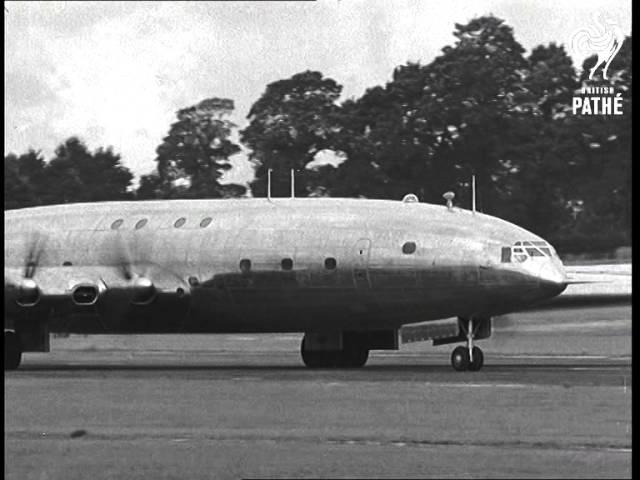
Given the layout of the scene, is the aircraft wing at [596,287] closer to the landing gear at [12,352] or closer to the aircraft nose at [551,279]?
the aircraft nose at [551,279]

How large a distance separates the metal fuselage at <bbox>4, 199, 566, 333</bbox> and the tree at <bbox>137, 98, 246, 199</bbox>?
0.69 metres

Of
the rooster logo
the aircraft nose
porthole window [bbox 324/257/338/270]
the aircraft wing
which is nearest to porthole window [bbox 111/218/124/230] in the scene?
porthole window [bbox 324/257/338/270]

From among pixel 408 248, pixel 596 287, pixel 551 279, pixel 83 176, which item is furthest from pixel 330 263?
pixel 596 287

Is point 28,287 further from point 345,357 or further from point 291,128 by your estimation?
point 345,357

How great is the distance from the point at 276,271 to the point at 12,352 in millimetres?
7615

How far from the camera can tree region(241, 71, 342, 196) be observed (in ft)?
132

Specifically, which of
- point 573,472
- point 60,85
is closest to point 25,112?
point 60,85

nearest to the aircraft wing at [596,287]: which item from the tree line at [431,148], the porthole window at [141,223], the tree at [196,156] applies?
the tree line at [431,148]

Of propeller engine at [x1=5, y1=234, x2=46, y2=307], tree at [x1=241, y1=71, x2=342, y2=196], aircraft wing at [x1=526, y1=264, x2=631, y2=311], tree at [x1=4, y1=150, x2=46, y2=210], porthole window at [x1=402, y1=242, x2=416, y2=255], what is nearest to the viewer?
porthole window at [x1=402, y1=242, x2=416, y2=255]

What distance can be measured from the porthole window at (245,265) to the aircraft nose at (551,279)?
300 inches

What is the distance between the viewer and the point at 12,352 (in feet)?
135

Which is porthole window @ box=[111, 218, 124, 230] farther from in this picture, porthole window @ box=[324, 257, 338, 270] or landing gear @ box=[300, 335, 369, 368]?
landing gear @ box=[300, 335, 369, 368]

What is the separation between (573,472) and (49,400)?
44.9ft

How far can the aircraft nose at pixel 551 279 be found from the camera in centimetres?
3781
